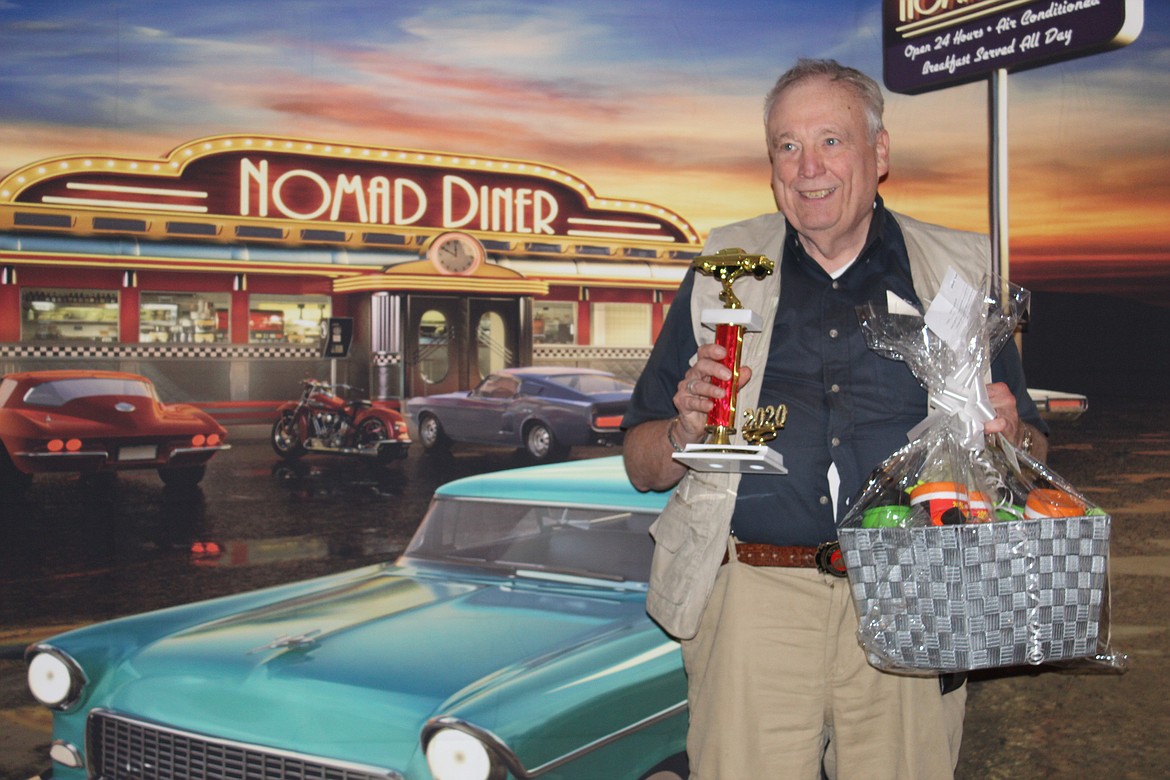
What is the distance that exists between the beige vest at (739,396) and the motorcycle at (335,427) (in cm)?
135

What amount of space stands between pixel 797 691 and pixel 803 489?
1.22 ft

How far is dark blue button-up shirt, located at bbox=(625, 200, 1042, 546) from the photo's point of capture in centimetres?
188

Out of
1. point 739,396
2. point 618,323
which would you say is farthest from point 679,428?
point 618,323

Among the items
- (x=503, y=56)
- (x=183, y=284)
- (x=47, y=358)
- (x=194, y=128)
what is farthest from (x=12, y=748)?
(x=503, y=56)

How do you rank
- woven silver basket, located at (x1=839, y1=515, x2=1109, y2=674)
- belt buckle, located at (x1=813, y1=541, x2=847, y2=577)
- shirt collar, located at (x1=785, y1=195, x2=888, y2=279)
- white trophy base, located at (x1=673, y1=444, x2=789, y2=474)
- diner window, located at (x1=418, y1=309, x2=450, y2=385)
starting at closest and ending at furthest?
woven silver basket, located at (x1=839, y1=515, x2=1109, y2=674), white trophy base, located at (x1=673, y1=444, x2=789, y2=474), belt buckle, located at (x1=813, y1=541, x2=847, y2=577), shirt collar, located at (x1=785, y1=195, x2=888, y2=279), diner window, located at (x1=418, y1=309, x2=450, y2=385)

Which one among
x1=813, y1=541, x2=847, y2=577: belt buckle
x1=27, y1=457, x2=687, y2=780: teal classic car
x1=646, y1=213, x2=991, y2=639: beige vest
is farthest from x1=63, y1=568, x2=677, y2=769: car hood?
x1=813, y1=541, x2=847, y2=577: belt buckle

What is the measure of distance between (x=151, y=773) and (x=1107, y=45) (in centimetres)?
378

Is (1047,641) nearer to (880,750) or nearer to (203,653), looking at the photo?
(880,750)

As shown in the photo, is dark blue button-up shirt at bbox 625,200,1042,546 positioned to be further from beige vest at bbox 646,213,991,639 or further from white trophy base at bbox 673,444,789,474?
white trophy base at bbox 673,444,789,474

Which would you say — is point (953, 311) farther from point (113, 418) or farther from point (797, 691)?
point (113, 418)

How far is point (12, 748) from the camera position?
250cm

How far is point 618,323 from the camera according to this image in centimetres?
333

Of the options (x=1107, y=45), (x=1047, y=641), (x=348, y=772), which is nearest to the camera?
(x=1047, y=641)

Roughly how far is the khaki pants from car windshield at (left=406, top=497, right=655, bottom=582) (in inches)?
28.5
